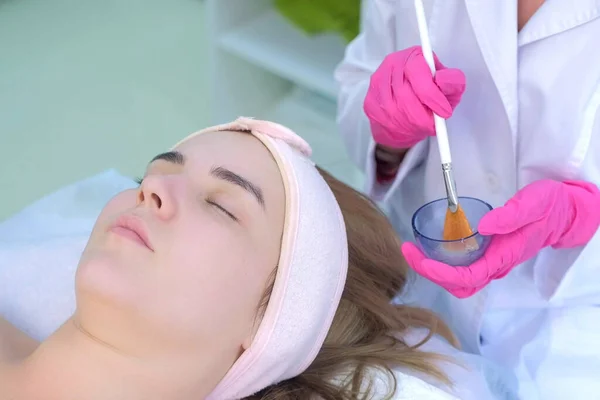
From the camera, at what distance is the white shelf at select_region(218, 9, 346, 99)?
5.93ft

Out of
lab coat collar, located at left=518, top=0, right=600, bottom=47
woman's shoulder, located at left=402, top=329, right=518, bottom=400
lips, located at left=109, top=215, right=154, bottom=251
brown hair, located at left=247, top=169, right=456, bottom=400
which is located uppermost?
lips, located at left=109, top=215, right=154, bottom=251

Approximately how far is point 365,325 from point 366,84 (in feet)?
1.42

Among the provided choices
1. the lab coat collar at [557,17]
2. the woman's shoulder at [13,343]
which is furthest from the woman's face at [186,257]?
the lab coat collar at [557,17]

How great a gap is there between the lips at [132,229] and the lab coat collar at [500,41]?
0.54 metres

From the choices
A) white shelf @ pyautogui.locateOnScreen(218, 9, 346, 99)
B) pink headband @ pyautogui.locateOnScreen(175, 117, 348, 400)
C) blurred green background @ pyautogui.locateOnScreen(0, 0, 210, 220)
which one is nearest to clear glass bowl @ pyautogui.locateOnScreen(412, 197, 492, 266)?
pink headband @ pyautogui.locateOnScreen(175, 117, 348, 400)

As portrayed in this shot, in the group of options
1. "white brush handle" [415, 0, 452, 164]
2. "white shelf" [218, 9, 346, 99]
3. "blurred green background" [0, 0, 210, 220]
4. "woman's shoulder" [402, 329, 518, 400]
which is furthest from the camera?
"blurred green background" [0, 0, 210, 220]

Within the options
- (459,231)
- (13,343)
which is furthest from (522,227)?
(13,343)

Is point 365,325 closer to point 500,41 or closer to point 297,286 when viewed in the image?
point 297,286

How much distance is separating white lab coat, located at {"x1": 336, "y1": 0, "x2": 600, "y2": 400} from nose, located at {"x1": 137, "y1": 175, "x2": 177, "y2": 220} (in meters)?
0.45

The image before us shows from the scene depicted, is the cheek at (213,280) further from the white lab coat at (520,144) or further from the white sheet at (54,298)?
the white lab coat at (520,144)

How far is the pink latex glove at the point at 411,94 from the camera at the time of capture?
0.93m

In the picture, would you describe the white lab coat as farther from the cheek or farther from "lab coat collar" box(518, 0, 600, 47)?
the cheek

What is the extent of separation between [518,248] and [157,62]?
70.4 inches

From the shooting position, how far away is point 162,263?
2.60 feet
